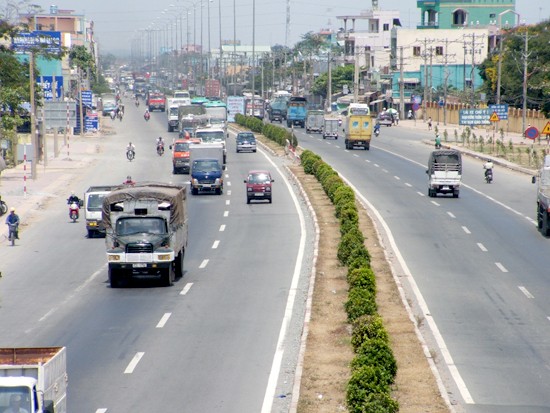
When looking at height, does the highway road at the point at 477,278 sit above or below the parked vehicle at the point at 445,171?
below

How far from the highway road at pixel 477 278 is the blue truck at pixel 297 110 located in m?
52.9

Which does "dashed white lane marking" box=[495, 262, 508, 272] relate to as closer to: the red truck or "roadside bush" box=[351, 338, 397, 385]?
"roadside bush" box=[351, 338, 397, 385]

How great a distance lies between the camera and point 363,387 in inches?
711

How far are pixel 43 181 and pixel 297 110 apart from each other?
200 feet

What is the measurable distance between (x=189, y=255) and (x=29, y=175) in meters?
37.9

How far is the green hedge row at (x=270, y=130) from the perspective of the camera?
315 ft

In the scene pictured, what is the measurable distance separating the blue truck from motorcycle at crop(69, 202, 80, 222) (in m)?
75.9

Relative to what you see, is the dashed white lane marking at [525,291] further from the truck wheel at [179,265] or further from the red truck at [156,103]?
the red truck at [156,103]

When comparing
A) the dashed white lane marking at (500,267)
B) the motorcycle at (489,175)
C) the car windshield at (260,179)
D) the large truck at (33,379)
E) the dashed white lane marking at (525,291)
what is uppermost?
the large truck at (33,379)

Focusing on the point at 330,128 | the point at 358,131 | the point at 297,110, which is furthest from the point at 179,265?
the point at 297,110

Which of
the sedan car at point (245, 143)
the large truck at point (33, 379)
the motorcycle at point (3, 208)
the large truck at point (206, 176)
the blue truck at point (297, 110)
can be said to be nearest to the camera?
the large truck at point (33, 379)

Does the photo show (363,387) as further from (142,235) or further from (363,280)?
(142,235)

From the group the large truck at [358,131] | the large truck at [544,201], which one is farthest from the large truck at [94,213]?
the large truck at [358,131]

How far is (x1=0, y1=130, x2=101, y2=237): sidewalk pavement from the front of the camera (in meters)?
58.8
